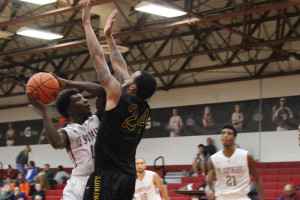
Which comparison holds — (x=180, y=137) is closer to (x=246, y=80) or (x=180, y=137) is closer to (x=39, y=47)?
(x=246, y=80)

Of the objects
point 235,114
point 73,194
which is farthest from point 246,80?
point 73,194

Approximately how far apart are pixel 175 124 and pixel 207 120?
58.9 inches

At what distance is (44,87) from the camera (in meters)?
4.36

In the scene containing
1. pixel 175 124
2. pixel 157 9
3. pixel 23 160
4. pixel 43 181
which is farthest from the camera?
pixel 23 160

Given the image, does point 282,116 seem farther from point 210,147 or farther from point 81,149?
point 81,149

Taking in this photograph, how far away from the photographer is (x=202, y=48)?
20391 mm

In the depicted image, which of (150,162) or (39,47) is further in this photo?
(150,162)

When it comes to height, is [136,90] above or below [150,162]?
below

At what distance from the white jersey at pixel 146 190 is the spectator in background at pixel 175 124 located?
12757 millimetres

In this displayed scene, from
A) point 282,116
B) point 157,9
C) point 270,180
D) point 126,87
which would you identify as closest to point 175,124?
point 282,116

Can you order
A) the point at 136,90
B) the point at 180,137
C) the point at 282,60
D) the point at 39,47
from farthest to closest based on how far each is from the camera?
1. the point at 180,137
2. the point at 39,47
3. the point at 282,60
4. the point at 136,90

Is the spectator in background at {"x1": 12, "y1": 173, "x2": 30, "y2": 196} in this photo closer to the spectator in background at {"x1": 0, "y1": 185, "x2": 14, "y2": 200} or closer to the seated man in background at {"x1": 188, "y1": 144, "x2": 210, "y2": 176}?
the spectator in background at {"x1": 0, "y1": 185, "x2": 14, "y2": 200}

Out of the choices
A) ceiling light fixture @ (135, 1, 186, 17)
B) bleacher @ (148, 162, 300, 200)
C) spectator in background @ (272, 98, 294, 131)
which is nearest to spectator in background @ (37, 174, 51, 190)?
bleacher @ (148, 162, 300, 200)

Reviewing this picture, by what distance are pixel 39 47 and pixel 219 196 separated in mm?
13682
